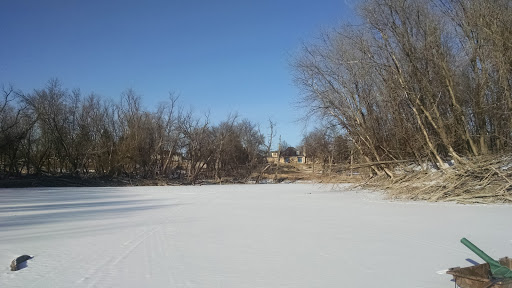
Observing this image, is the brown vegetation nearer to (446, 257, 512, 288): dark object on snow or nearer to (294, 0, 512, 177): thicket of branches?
(294, 0, 512, 177): thicket of branches

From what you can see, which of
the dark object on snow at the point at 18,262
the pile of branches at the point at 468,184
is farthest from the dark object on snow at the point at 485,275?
the pile of branches at the point at 468,184

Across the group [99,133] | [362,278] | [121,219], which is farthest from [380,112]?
[99,133]

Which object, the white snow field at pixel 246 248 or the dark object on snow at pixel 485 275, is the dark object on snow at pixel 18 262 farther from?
the dark object on snow at pixel 485 275

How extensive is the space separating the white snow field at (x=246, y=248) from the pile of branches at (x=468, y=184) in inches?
79.4

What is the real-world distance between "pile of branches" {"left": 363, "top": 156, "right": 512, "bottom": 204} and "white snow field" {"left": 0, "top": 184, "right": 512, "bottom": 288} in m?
2.02

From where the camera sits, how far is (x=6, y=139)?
79.7 ft

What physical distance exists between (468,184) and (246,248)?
912 centimetres

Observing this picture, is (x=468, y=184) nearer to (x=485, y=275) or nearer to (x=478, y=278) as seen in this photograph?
(x=485, y=275)

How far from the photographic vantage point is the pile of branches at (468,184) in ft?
34.8

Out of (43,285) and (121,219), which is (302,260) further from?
(121,219)

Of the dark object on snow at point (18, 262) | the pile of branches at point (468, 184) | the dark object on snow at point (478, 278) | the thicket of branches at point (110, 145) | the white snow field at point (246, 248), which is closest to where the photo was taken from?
the dark object on snow at point (478, 278)

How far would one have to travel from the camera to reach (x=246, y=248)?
528 cm

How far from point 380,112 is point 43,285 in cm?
1561

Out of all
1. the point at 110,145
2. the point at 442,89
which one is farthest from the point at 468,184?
the point at 110,145
